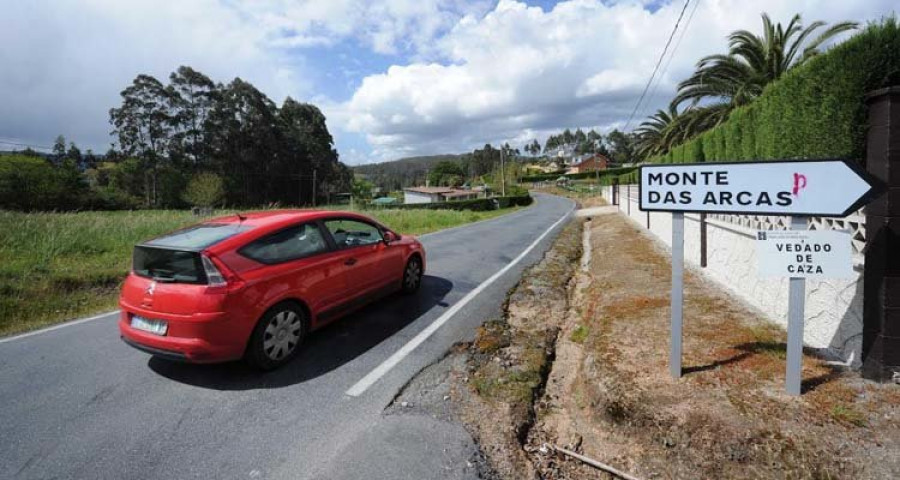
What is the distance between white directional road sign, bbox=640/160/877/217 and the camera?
2734 mm

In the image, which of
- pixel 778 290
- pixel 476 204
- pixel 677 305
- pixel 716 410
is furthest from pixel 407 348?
pixel 476 204

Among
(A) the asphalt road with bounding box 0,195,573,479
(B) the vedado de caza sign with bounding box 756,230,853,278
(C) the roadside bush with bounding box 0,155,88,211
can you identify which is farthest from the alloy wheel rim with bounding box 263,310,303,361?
(C) the roadside bush with bounding box 0,155,88,211

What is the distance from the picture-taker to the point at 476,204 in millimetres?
45906

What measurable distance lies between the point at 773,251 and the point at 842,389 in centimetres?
118

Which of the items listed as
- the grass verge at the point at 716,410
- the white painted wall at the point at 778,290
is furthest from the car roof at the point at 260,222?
the white painted wall at the point at 778,290

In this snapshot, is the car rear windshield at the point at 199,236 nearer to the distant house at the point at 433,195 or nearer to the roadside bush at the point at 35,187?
the roadside bush at the point at 35,187

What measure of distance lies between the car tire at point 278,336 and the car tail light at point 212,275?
0.51m

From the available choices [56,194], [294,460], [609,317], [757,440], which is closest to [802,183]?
[757,440]

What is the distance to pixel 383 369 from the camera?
12.7 feet

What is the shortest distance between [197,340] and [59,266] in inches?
275

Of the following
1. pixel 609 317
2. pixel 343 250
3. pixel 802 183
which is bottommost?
pixel 609 317

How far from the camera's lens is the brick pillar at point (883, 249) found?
9.29ft

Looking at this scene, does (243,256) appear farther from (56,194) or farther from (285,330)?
(56,194)

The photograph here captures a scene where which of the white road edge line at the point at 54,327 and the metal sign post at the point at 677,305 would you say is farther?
the white road edge line at the point at 54,327
